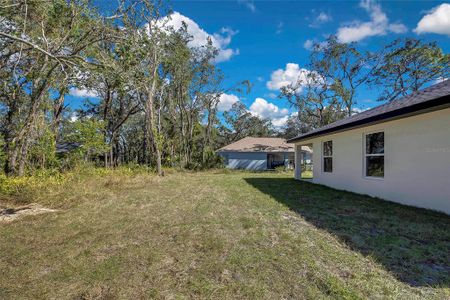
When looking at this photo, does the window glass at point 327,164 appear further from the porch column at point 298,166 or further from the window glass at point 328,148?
the porch column at point 298,166

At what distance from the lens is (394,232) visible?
4.01 metres

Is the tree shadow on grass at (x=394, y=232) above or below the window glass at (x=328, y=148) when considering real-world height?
below

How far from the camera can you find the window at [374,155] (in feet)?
22.9

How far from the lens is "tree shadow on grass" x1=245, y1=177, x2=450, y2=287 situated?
2756mm

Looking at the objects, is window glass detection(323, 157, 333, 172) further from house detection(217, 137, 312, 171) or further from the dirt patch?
house detection(217, 137, 312, 171)

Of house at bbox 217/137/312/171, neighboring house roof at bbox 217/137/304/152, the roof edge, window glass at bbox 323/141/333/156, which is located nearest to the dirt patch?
the roof edge

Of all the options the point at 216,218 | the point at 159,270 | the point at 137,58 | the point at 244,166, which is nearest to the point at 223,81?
the point at 244,166

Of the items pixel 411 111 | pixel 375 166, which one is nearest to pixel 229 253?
pixel 411 111

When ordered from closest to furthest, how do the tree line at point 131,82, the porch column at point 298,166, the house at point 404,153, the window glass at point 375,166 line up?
the house at point 404,153
the window glass at point 375,166
the tree line at point 131,82
the porch column at point 298,166

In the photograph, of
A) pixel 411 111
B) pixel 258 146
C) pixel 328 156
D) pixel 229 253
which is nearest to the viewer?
pixel 229 253

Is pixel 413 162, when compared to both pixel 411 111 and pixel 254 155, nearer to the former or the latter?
pixel 411 111

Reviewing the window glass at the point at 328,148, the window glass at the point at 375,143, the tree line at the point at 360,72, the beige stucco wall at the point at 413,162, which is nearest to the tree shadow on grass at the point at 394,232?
the beige stucco wall at the point at 413,162

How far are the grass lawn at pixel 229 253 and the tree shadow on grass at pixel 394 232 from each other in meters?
0.02

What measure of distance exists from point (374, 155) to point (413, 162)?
4.90 ft
